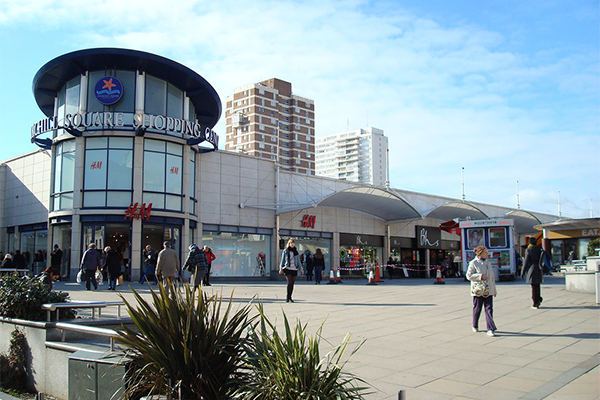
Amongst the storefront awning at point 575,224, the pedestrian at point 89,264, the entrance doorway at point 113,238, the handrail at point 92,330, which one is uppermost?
the storefront awning at point 575,224

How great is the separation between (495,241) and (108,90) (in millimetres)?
21484

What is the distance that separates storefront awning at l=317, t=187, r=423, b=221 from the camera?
122 feet

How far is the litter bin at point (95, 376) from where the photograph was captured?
4.79 metres

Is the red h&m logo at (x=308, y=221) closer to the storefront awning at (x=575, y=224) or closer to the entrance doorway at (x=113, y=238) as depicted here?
the entrance doorway at (x=113, y=238)

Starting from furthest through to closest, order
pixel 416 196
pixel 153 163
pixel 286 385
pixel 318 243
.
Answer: pixel 416 196, pixel 318 243, pixel 153 163, pixel 286 385

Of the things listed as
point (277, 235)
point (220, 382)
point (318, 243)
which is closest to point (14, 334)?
point (220, 382)

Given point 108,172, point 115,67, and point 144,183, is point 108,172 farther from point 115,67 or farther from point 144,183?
point 115,67

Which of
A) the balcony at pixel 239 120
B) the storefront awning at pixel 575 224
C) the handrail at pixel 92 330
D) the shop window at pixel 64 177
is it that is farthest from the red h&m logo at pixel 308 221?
the balcony at pixel 239 120

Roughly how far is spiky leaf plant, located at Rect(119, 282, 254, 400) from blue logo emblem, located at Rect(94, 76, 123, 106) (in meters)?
25.8

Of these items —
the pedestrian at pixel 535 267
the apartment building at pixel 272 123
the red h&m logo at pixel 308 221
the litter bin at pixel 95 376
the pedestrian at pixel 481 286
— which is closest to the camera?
the litter bin at pixel 95 376

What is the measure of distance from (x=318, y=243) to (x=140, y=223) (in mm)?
14704

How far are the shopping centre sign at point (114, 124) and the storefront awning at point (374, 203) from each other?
1045 centimetres

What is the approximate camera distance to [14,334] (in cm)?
747

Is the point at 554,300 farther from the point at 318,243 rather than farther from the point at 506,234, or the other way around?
the point at 318,243
